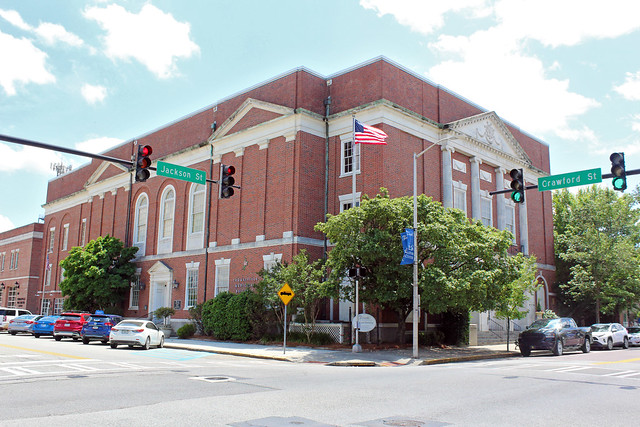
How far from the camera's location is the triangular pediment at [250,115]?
32.5m

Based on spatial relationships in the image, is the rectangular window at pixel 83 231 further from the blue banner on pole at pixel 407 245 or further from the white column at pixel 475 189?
the blue banner on pole at pixel 407 245

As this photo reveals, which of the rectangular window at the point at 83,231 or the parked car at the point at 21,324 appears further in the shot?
the rectangular window at the point at 83,231

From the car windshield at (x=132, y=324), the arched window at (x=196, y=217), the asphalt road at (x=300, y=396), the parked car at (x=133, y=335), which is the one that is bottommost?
the asphalt road at (x=300, y=396)

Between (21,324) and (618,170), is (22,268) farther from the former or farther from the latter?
(618,170)

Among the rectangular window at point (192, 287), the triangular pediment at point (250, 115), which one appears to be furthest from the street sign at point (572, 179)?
the rectangular window at point (192, 287)

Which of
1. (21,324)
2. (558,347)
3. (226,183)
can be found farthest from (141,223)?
(558,347)

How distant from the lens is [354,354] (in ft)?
74.0

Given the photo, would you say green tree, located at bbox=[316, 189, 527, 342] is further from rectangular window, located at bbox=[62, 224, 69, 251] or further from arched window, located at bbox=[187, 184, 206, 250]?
rectangular window, located at bbox=[62, 224, 69, 251]

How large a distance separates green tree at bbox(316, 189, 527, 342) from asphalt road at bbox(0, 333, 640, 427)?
6.58 meters

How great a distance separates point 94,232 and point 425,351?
115 ft

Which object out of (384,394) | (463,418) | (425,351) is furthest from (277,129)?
(463,418)

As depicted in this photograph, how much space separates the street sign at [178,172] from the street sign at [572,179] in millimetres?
11874

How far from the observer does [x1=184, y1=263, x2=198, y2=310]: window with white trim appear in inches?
1432

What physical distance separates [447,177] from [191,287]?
17.8 meters
